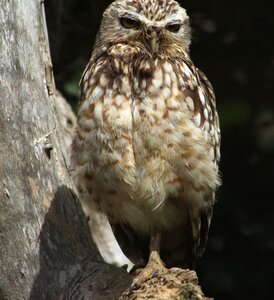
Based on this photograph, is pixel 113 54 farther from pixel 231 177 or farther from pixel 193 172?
pixel 231 177

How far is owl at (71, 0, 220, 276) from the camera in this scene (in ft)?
14.8

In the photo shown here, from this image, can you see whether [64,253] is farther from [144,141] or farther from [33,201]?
[144,141]

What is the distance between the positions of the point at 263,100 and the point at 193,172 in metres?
1.87

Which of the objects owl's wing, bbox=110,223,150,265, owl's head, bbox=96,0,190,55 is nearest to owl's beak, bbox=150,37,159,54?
owl's head, bbox=96,0,190,55

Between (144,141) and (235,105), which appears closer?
(144,141)

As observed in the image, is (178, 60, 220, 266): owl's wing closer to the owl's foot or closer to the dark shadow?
the owl's foot

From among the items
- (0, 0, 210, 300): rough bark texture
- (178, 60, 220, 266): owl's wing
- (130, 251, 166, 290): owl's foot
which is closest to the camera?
(130, 251, 166, 290): owl's foot

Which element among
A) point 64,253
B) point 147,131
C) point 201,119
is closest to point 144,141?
point 147,131

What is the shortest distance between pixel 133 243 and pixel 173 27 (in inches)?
47.3

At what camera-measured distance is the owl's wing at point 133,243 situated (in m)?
5.04

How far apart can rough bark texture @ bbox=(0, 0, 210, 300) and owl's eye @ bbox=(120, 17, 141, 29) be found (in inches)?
20.3

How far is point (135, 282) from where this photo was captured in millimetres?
4090

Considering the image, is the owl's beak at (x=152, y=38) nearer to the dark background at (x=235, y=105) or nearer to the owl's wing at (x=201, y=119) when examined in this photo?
the owl's wing at (x=201, y=119)

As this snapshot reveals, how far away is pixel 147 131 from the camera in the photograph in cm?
448
